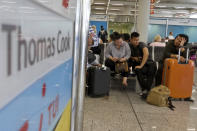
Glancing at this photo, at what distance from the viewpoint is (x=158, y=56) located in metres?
6.16

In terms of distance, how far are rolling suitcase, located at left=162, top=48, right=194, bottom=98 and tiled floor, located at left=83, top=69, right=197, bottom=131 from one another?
20 centimetres

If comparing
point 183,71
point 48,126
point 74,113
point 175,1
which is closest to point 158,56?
point 183,71

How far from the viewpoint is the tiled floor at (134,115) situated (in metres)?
3.27

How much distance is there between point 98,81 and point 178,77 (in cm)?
147

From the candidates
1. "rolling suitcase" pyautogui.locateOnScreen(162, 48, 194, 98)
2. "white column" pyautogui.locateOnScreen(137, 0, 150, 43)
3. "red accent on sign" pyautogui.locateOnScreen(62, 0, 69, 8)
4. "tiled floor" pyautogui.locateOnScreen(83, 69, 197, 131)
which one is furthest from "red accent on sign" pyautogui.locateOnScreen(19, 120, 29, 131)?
"white column" pyautogui.locateOnScreen(137, 0, 150, 43)

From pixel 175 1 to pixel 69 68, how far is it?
59.0 ft

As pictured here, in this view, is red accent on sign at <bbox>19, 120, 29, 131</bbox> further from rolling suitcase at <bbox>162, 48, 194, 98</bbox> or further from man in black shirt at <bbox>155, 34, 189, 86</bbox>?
man in black shirt at <bbox>155, 34, 189, 86</bbox>

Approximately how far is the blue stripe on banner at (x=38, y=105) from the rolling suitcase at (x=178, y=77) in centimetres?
402

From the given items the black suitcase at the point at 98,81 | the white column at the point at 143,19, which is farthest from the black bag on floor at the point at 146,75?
the white column at the point at 143,19

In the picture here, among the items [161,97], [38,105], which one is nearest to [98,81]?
[161,97]

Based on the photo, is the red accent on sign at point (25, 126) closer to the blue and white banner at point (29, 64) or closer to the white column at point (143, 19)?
the blue and white banner at point (29, 64)

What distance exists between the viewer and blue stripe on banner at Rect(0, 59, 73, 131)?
0.37 meters

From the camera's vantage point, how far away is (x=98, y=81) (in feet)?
14.8

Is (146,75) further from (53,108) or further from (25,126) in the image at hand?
(25,126)
